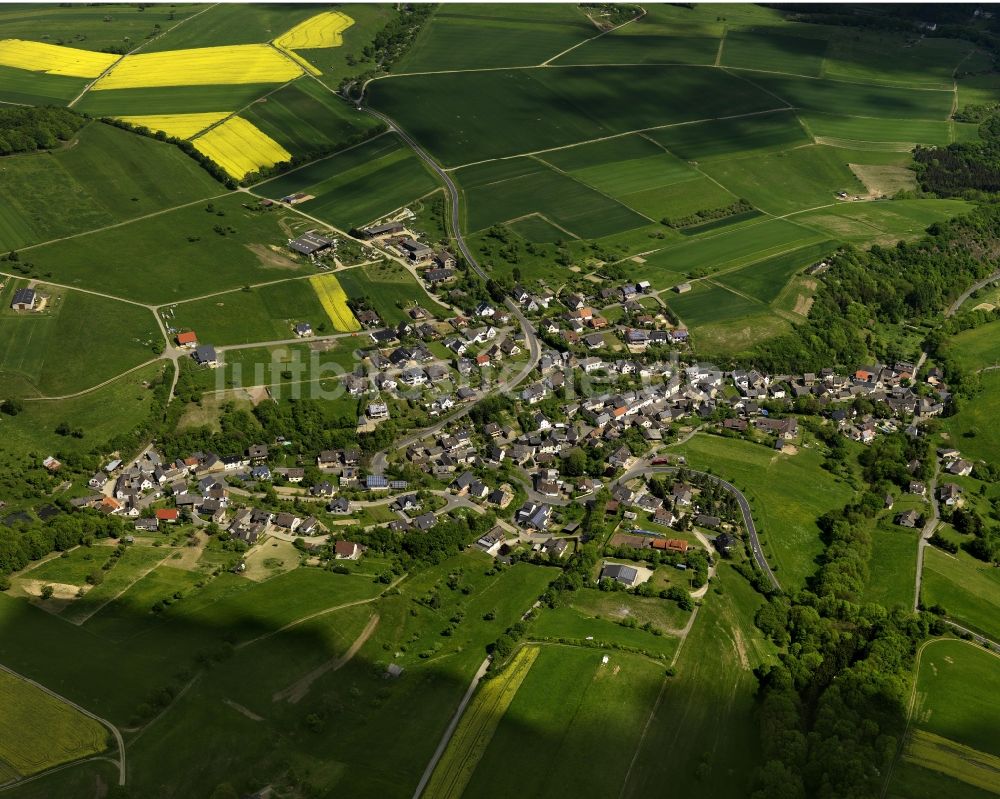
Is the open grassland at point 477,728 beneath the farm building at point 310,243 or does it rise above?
beneath

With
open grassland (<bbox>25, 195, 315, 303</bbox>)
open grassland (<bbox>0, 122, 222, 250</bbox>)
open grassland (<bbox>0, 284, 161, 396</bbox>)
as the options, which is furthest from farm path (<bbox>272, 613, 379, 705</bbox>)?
open grassland (<bbox>0, 122, 222, 250</bbox>)

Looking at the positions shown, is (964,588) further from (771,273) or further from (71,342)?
(71,342)

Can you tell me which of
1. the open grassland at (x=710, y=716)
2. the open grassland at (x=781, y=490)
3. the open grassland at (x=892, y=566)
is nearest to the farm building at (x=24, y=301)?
the open grassland at (x=781, y=490)

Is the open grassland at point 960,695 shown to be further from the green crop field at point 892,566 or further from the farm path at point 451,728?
the farm path at point 451,728

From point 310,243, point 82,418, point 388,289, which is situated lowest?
point 82,418

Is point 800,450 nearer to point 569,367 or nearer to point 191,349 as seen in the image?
point 569,367

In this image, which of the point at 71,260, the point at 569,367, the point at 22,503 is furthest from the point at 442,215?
the point at 22,503

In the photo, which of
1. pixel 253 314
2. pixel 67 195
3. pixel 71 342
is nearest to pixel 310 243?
pixel 253 314
